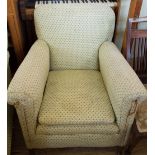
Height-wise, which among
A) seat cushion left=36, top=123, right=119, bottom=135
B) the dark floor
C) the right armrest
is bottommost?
the dark floor

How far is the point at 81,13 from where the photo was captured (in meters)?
1.53

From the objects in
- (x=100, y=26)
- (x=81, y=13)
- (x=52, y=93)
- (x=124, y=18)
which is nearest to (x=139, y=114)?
(x=52, y=93)

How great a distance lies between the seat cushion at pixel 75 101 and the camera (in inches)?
48.2

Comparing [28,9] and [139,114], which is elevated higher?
[28,9]

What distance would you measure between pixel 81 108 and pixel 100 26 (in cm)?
65

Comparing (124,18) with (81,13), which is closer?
(81,13)

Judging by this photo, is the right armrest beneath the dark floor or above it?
above

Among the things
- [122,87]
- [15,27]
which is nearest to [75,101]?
[122,87]

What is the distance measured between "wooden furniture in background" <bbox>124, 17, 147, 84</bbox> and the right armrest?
62 cm

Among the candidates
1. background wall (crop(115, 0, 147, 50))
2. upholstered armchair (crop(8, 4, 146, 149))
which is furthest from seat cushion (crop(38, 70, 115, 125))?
background wall (crop(115, 0, 147, 50))

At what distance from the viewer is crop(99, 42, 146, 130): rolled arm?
3.69 ft

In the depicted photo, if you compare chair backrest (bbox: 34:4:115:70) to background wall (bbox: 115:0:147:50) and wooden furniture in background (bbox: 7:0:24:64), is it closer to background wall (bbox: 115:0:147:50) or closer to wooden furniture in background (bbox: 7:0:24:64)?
wooden furniture in background (bbox: 7:0:24:64)

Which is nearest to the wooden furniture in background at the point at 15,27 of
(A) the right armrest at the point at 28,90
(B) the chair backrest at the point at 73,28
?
(B) the chair backrest at the point at 73,28

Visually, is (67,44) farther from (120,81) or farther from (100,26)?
(120,81)
